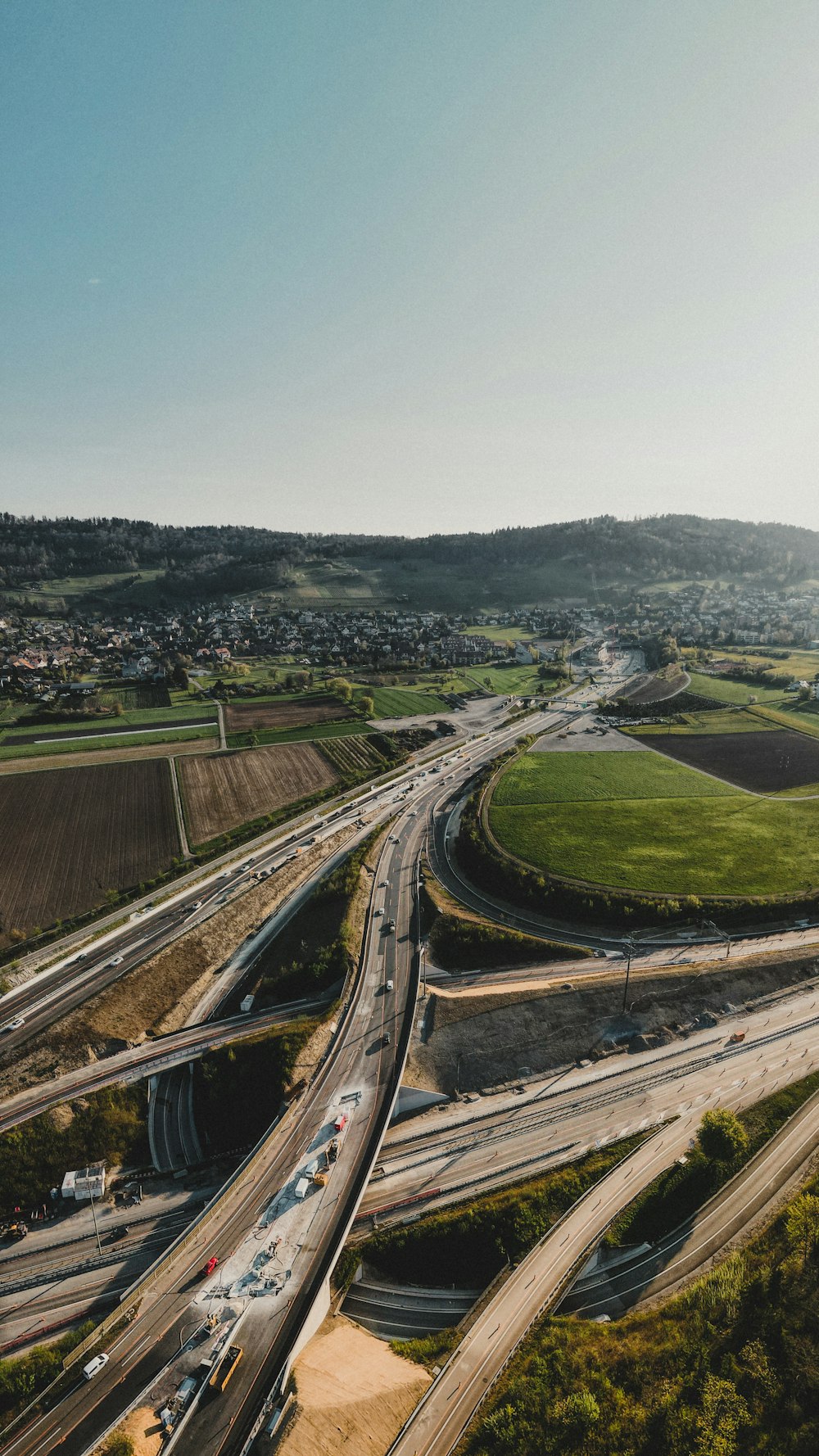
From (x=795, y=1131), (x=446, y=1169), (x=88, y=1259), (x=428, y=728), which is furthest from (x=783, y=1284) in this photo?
(x=428, y=728)

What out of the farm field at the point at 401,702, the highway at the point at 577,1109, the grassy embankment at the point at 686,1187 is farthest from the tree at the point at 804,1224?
the farm field at the point at 401,702

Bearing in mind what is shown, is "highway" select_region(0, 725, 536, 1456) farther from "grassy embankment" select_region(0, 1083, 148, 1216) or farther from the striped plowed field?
the striped plowed field

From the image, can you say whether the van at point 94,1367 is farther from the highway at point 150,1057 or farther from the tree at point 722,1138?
the tree at point 722,1138

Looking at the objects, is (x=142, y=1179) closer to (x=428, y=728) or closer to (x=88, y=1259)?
(x=88, y=1259)

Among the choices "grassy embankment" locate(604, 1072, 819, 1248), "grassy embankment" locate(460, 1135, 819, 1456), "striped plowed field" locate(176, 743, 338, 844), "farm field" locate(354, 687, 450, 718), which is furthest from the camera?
"farm field" locate(354, 687, 450, 718)

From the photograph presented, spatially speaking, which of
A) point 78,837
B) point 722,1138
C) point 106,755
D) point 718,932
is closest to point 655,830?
point 718,932

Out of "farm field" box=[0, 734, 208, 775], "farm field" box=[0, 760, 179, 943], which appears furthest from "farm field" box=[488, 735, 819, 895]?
"farm field" box=[0, 734, 208, 775]
